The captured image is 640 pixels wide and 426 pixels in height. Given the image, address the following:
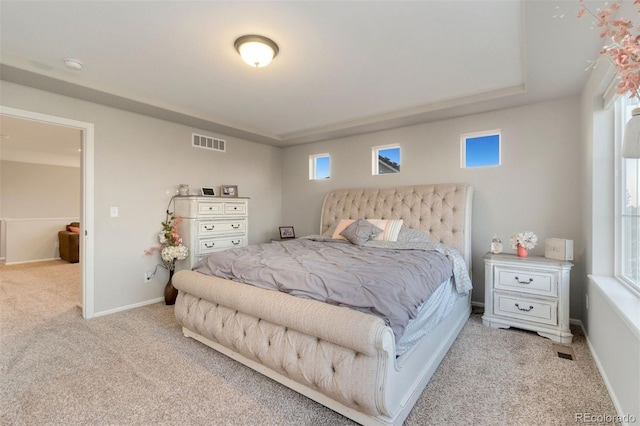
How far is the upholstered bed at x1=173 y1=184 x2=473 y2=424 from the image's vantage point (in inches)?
57.7

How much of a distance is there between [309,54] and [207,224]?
2.51m

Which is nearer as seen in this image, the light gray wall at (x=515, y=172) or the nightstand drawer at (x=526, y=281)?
the nightstand drawer at (x=526, y=281)

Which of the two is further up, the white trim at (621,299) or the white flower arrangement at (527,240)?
the white flower arrangement at (527,240)

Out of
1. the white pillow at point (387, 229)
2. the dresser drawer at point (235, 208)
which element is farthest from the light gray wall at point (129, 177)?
the white pillow at point (387, 229)

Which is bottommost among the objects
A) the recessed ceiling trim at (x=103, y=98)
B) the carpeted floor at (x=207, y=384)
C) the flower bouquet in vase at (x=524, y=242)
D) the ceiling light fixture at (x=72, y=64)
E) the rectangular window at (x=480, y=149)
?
the carpeted floor at (x=207, y=384)

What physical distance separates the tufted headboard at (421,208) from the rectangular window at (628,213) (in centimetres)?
125

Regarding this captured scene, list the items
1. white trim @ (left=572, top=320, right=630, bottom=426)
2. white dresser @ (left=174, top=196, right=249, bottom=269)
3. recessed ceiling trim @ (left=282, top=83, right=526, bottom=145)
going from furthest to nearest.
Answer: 1. white dresser @ (left=174, top=196, right=249, bottom=269)
2. recessed ceiling trim @ (left=282, top=83, right=526, bottom=145)
3. white trim @ (left=572, top=320, right=630, bottom=426)

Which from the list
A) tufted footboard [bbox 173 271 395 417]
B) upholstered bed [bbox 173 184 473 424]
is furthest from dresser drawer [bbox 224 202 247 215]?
tufted footboard [bbox 173 271 395 417]

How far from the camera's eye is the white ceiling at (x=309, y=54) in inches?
72.8

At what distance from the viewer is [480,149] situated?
140 inches

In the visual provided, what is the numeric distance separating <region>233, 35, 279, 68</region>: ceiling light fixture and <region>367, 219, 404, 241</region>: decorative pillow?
2252mm

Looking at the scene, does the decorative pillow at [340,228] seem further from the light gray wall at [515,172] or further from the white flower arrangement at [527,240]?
the white flower arrangement at [527,240]

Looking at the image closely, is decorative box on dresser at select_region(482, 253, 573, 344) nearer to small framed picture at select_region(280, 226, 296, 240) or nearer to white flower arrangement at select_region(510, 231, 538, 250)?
white flower arrangement at select_region(510, 231, 538, 250)

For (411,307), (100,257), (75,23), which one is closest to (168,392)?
(411,307)
